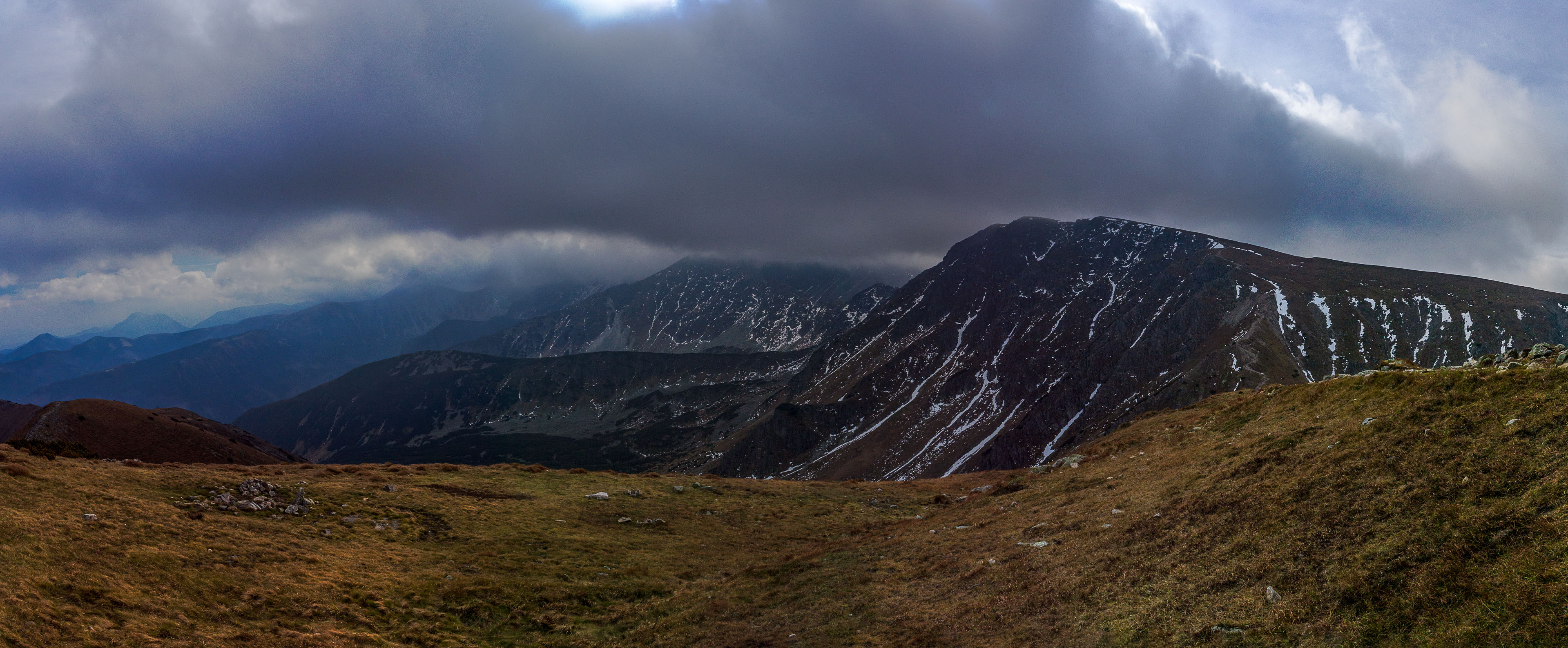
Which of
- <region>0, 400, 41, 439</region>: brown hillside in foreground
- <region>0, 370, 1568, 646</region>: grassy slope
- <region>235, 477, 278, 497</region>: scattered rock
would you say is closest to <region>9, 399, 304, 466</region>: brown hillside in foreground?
<region>0, 400, 41, 439</region>: brown hillside in foreground

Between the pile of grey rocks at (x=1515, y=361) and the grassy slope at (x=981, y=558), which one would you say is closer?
the grassy slope at (x=981, y=558)

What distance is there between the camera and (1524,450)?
1541cm

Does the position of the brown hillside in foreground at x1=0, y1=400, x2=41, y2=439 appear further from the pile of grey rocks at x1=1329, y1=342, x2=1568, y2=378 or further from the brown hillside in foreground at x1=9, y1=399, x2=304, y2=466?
the pile of grey rocks at x1=1329, y1=342, x2=1568, y2=378

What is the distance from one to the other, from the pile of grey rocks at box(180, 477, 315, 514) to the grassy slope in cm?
124

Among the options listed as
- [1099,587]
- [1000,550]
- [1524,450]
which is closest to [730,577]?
[1000,550]

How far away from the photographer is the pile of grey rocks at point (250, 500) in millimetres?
27750

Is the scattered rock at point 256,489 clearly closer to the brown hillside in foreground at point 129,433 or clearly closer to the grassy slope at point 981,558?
the grassy slope at point 981,558

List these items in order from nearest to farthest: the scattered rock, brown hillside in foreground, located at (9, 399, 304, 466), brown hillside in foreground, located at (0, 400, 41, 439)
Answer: the scattered rock
brown hillside in foreground, located at (9, 399, 304, 466)
brown hillside in foreground, located at (0, 400, 41, 439)

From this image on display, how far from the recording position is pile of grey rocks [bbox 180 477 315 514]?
27.8 m

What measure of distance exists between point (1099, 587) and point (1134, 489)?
10544 mm

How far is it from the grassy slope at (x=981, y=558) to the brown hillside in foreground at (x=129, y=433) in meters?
67.2

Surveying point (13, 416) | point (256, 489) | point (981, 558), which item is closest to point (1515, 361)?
point (981, 558)

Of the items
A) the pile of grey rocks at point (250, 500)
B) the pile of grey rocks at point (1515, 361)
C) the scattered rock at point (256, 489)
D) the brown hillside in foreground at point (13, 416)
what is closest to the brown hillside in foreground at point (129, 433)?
the brown hillside in foreground at point (13, 416)

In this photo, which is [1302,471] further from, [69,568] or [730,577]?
[69,568]
